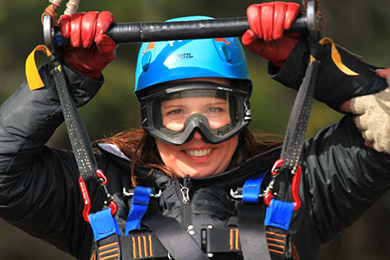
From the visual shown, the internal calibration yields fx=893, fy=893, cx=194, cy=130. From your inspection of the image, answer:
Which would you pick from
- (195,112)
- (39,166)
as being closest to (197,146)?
(195,112)

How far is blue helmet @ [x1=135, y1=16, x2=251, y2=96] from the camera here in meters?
3.35

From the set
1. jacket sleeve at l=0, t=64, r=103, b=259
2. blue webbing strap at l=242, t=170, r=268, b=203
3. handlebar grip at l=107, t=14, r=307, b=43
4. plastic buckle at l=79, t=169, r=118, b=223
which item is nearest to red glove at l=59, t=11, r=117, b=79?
handlebar grip at l=107, t=14, r=307, b=43

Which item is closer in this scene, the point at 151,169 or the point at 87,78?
the point at 87,78

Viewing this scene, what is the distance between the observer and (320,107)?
17.7 feet

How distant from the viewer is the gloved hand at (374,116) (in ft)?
10.1

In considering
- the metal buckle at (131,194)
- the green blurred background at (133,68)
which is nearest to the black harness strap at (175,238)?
the metal buckle at (131,194)

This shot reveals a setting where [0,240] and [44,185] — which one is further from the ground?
[0,240]

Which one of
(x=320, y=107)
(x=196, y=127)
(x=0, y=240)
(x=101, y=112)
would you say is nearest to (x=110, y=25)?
(x=196, y=127)

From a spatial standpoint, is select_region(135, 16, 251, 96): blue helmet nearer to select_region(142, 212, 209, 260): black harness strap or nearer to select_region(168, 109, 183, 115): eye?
select_region(168, 109, 183, 115): eye

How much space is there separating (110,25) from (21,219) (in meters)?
0.80

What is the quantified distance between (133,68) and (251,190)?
234cm

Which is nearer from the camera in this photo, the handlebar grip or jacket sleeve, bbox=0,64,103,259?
the handlebar grip

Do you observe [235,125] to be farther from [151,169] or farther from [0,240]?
[0,240]

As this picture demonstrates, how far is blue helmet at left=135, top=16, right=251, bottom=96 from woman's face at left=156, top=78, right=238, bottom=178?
2.1 inches
